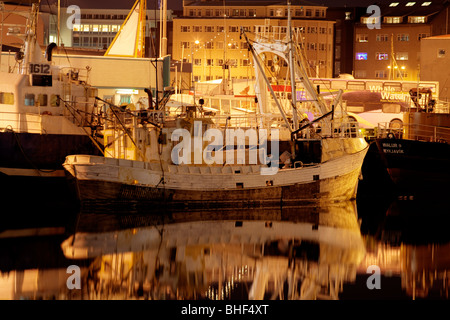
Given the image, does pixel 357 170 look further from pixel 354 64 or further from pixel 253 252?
pixel 354 64

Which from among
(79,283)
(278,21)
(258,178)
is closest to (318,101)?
(258,178)

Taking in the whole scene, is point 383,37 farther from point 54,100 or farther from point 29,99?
point 29,99

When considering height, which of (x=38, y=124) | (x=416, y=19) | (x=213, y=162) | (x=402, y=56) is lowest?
(x=213, y=162)

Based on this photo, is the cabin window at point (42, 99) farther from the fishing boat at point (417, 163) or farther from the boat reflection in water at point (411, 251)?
the fishing boat at point (417, 163)

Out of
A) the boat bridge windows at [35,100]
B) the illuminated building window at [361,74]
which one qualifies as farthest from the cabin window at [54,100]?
the illuminated building window at [361,74]

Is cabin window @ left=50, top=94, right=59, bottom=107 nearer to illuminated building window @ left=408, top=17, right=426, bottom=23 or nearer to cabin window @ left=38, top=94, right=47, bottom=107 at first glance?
cabin window @ left=38, top=94, right=47, bottom=107

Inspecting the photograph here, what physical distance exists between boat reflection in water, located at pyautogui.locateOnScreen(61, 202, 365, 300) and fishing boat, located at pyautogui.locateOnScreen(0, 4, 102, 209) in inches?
216

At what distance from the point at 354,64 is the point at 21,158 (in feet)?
265

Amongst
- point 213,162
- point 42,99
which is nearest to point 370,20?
point 213,162

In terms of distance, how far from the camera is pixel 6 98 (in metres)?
33.6

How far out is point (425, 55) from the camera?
2689 inches

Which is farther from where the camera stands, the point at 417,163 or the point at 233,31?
the point at 233,31

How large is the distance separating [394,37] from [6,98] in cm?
7795

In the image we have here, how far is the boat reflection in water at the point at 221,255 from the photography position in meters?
17.4
